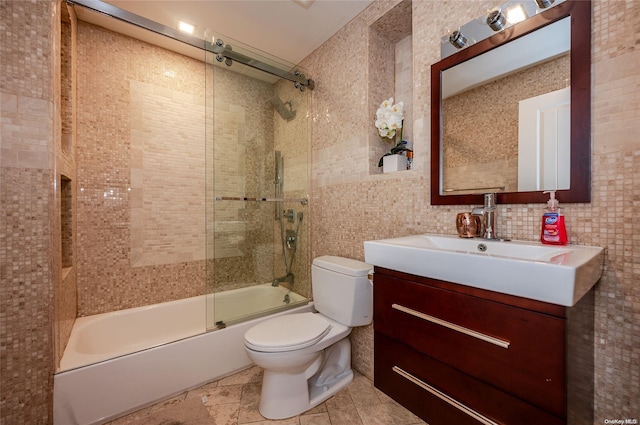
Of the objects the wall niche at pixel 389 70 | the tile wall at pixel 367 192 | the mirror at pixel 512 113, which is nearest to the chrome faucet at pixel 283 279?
the tile wall at pixel 367 192

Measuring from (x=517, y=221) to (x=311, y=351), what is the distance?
3.83 ft

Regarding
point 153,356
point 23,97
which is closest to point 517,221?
point 153,356

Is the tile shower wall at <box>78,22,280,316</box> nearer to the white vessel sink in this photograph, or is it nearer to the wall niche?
the wall niche

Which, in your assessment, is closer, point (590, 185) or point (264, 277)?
point (590, 185)

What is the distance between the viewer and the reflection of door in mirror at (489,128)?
3.67ft

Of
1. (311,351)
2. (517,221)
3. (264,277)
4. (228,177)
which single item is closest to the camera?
(517,221)

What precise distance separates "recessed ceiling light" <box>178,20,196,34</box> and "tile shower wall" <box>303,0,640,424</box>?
911 millimetres

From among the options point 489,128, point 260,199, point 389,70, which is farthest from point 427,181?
point 260,199

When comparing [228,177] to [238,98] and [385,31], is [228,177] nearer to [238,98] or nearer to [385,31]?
[238,98]

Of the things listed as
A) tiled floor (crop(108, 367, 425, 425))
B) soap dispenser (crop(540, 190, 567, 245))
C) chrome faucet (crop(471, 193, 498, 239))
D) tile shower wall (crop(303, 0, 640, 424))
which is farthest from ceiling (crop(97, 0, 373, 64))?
tiled floor (crop(108, 367, 425, 425))

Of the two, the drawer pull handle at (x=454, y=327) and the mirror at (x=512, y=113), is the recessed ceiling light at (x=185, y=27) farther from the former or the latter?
the drawer pull handle at (x=454, y=327)

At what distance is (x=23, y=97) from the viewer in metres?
1.19

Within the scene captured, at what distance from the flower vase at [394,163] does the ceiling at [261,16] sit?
3.40 feet

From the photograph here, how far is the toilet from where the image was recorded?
4.48 ft
